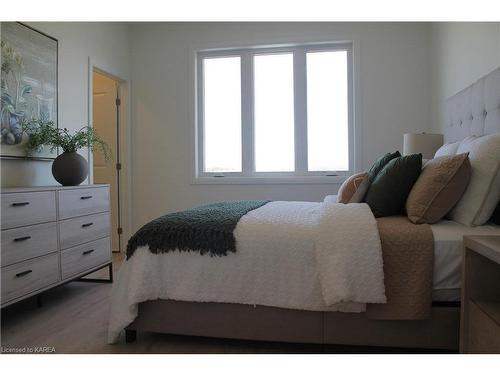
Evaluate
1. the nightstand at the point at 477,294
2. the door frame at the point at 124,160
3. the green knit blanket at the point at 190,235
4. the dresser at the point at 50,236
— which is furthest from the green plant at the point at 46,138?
the nightstand at the point at 477,294

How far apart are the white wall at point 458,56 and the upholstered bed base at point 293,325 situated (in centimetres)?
179

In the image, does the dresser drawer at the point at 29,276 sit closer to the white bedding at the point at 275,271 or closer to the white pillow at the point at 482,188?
the white bedding at the point at 275,271

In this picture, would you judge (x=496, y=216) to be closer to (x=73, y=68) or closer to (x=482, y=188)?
(x=482, y=188)

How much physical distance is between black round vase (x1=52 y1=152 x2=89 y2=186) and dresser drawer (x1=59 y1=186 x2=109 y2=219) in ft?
0.44

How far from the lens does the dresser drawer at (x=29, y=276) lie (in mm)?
1992

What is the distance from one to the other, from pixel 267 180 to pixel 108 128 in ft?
6.55

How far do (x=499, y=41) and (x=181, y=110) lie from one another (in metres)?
3.10

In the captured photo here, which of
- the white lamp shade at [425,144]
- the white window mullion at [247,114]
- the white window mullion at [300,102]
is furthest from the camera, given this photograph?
the white window mullion at [247,114]

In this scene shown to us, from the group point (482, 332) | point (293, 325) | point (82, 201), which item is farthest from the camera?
point (82, 201)

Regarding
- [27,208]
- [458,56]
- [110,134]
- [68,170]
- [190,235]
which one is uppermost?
[458,56]

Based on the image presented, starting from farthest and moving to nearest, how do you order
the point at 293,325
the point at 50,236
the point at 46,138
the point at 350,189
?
the point at 46,138
the point at 350,189
the point at 50,236
the point at 293,325

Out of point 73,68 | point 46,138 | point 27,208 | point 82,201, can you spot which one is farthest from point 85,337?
point 73,68

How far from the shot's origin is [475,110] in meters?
2.42
